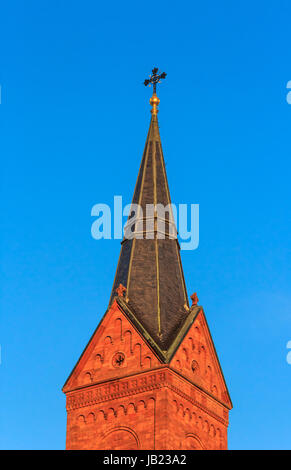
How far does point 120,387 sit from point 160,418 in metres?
3.23

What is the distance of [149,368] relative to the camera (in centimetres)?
6022

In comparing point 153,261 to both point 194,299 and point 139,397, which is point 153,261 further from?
point 139,397

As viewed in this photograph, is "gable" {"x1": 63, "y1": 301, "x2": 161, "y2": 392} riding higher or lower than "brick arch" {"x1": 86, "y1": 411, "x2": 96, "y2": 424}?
higher

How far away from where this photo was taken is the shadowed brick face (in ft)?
195

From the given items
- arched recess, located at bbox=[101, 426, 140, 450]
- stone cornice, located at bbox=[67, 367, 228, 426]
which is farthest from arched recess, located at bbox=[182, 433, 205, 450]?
arched recess, located at bbox=[101, 426, 140, 450]

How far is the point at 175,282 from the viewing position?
215ft

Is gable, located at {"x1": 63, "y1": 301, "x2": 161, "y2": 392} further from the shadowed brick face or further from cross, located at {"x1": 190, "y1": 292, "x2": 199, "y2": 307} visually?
cross, located at {"x1": 190, "y1": 292, "x2": 199, "y2": 307}

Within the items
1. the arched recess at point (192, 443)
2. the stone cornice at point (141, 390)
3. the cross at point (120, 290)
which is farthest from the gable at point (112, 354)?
the arched recess at point (192, 443)

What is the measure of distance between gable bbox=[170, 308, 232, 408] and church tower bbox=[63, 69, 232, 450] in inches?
2.1

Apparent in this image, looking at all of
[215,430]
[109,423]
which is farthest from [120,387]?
[215,430]

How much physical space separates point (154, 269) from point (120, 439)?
10.3m

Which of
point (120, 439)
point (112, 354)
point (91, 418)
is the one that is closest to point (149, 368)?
point (112, 354)

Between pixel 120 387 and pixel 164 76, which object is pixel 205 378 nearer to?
pixel 120 387
